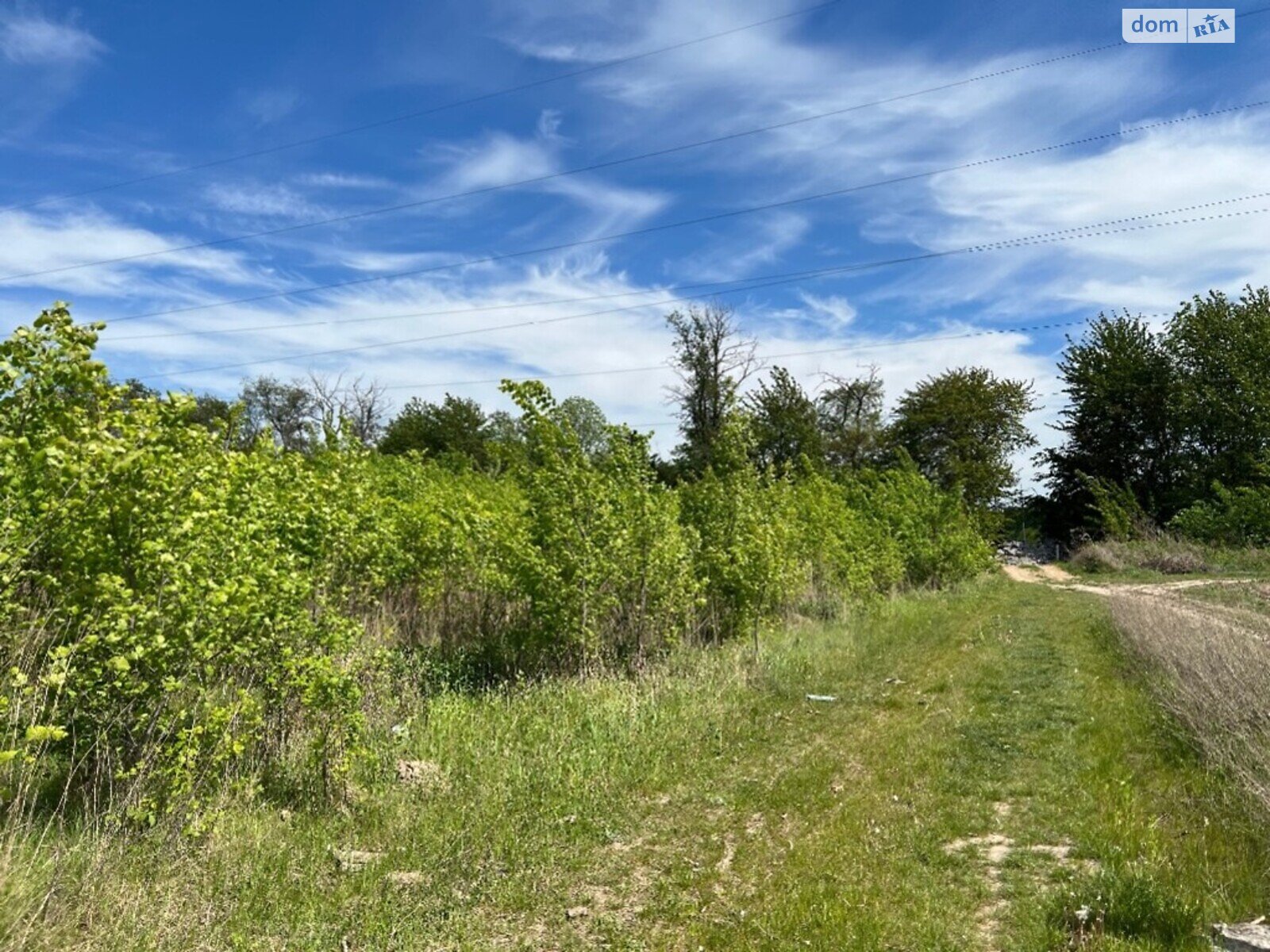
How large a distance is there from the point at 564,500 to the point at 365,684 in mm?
3334

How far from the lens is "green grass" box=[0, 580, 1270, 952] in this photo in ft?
12.5

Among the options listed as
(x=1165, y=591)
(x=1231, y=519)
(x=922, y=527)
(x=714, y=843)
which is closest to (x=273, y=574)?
(x=714, y=843)

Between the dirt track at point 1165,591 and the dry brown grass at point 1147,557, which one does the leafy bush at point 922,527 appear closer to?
the dirt track at point 1165,591

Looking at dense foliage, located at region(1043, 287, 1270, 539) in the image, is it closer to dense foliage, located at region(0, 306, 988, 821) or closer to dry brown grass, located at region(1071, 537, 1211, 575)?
dry brown grass, located at region(1071, 537, 1211, 575)

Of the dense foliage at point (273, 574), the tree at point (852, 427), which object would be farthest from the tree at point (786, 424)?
the dense foliage at point (273, 574)

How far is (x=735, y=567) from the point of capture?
1070 centimetres

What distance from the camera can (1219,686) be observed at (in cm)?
623

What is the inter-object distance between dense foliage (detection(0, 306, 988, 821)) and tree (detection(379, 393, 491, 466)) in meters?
32.9

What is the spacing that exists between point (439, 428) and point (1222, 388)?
36529mm

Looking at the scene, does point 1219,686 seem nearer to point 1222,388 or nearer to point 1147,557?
point 1147,557

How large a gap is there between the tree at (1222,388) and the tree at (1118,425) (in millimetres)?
723

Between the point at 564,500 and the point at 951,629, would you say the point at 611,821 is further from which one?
the point at 951,629

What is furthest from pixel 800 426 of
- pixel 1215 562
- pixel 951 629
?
pixel 951 629

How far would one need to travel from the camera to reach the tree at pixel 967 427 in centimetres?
3594
